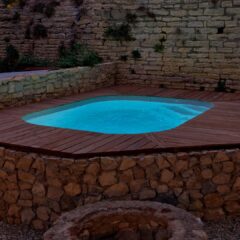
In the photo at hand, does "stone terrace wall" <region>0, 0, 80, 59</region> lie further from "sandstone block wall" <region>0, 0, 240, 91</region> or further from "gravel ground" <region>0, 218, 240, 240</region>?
"gravel ground" <region>0, 218, 240, 240</region>

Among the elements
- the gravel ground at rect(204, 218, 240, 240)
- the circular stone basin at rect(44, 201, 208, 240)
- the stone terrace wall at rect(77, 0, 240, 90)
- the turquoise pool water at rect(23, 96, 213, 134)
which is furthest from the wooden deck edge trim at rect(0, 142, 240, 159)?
the stone terrace wall at rect(77, 0, 240, 90)

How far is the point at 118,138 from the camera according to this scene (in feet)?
17.1

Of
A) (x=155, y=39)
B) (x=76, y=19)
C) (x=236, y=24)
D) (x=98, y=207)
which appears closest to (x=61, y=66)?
(x=76, y=19)

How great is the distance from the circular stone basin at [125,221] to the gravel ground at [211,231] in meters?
0.99

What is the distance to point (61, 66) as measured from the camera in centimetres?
941

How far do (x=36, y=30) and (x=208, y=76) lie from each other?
4542mm

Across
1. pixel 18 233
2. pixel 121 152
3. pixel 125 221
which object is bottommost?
pixel 18 233

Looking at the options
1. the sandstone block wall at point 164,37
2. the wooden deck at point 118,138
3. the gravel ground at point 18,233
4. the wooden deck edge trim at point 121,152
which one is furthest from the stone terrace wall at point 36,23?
the gravel ground at point 18,233

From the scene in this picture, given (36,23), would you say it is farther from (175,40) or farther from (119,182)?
(119,182)

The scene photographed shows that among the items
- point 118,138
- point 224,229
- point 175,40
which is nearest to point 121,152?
point 118,138

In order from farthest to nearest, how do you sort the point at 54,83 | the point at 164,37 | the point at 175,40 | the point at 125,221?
the point at 164,37
the point at 175,40
the point at 54,83
the point at 125,221

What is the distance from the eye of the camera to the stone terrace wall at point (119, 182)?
4660 mm

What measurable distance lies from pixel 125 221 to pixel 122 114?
383 centimetres

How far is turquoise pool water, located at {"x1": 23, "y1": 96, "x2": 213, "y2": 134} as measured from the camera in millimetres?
6379
